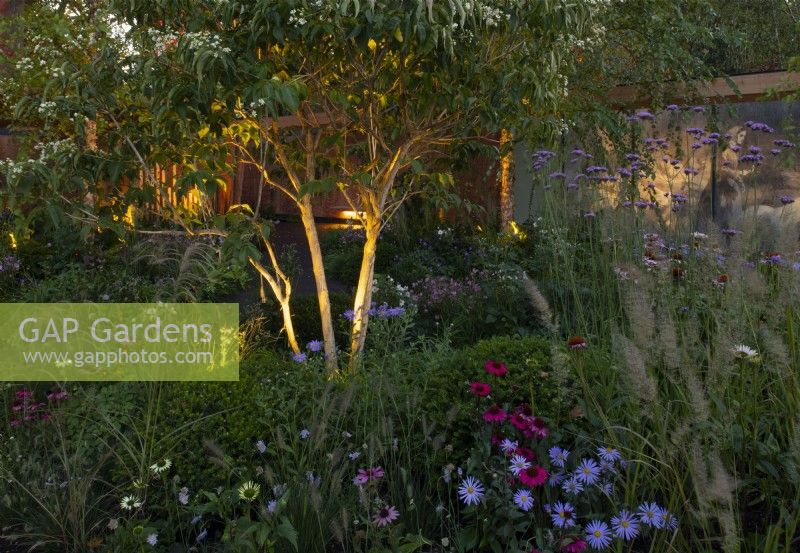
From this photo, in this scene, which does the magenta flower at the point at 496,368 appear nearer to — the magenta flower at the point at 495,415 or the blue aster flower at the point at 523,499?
the magenta flower at the point at 495,415

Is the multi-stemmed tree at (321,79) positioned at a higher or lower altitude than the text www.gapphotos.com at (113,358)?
higher

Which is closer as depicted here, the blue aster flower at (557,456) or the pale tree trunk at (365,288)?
the blue aster flower at (557,456)

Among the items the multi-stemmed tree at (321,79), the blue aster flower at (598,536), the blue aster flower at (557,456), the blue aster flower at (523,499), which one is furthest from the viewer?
the multi-stemmed tree at (321,79)

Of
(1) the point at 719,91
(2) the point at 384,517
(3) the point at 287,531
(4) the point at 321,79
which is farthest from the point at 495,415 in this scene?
(1) the point at 719,91

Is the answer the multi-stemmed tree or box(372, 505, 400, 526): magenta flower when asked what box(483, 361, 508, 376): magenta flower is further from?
the multi-stemmed tree

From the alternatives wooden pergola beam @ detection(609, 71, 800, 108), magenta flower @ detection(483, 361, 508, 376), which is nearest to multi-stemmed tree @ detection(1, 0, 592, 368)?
magenta flower @ detection(483, 361, 508, 376)

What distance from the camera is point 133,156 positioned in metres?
4.67

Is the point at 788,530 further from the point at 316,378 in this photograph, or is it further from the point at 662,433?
the point at 316,378

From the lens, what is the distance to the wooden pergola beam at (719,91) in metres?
9.02

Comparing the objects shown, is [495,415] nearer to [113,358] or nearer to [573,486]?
[573,486]

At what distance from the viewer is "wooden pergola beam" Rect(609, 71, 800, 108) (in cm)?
902

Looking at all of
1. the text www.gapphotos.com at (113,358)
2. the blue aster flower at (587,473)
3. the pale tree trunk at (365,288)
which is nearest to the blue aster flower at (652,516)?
the blue aster flower at (587,473)

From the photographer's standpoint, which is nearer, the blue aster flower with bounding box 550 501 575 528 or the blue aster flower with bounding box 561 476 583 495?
the blue aster flower with bounding box 550 501 575 528

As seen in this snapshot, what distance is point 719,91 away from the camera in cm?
936
